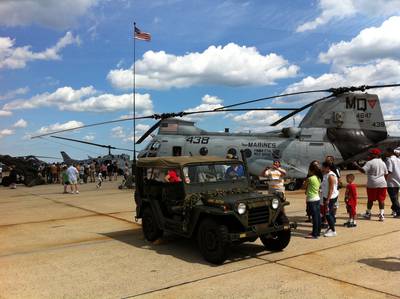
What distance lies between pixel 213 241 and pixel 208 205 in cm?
59

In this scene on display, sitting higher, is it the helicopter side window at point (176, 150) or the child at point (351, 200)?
the helicopter side window at point (176, 150)

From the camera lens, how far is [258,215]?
6277 millimetres

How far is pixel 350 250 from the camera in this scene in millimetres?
6605

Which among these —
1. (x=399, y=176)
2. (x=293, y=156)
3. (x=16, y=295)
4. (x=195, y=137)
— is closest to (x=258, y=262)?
(x=16, y=295)

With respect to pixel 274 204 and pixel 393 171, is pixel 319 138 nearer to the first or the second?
pixel 393 171

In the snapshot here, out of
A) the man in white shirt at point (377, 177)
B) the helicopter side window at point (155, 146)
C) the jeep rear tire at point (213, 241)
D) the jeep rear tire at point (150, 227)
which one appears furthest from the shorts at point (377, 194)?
the helicopter side window at point (155, 146)

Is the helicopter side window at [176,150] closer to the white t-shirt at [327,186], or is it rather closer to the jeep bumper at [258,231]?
the white t-shirt at [327,186]

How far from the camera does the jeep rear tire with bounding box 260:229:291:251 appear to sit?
262 inches

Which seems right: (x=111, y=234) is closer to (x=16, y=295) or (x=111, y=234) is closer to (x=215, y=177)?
(x=215, y=177)

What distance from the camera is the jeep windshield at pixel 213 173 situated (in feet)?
23.3

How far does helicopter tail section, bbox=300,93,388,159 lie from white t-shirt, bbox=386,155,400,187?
7.77 m

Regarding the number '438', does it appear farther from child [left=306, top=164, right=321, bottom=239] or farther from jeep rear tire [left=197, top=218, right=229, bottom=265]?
jeep rear tire [left=197, top=218, right=229, bottom=265]

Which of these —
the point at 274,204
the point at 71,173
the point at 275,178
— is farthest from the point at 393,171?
the point at 71,173

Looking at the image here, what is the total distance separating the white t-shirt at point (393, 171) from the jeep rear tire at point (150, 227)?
5.95 m
